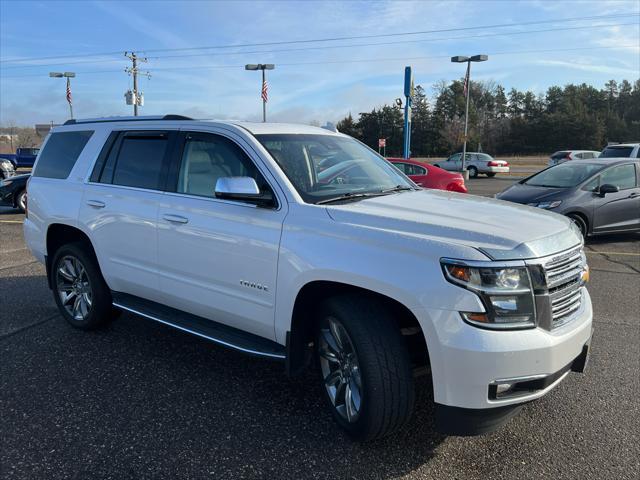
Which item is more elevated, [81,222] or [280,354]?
[81,222]

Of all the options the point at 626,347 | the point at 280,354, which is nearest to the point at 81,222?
the point at 280,354

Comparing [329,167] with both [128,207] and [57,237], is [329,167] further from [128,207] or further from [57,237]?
[57,237]

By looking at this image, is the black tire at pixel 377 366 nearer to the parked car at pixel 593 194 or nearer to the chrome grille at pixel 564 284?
the chrome grille at pixel 564 284

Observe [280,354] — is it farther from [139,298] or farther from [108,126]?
[108,126]

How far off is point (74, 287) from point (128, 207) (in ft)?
4.22

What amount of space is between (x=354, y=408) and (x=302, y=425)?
16.8 inches

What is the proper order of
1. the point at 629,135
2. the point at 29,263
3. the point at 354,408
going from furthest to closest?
the point at 629,135, the point at 29,263, the point at 354,408

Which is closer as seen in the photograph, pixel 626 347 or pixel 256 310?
pixel 256 310

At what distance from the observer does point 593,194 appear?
9.19 metres

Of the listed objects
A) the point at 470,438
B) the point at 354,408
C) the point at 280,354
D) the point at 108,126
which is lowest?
the point at 470,438

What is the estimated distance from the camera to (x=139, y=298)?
4398mm

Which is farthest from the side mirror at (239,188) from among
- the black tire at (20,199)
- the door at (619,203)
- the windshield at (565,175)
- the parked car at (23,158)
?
the parked car at (23,158)

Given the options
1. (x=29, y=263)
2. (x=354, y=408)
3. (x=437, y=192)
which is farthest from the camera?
(x=29, y=263)

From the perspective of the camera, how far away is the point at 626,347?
4617 millimetres
